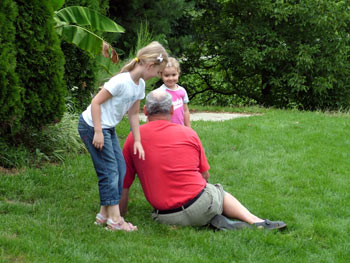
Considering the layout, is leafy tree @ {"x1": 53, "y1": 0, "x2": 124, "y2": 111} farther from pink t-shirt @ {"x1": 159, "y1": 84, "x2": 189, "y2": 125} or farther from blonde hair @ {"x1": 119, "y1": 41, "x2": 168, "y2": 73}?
blonde hair @ {"x1": 119, "y1": 41, "x2": 168, "y2": 73}

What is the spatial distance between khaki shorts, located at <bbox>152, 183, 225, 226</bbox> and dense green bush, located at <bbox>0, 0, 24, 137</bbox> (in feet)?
7.41

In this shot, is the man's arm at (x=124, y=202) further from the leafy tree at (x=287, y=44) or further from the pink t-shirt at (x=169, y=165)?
the leafy tree at (x=287, y=44)

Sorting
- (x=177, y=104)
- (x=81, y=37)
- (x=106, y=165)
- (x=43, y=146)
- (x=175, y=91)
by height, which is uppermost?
(x=81, y=37)

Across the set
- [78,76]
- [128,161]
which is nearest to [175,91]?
[128,161]

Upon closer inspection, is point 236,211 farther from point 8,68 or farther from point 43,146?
point 43,146

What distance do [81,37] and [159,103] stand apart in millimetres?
3162

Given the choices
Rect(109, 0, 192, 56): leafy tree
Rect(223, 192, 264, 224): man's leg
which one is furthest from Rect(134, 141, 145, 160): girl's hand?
Rect(109, 0, 192, 56): leafy tree

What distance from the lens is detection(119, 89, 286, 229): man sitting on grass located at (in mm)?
4457

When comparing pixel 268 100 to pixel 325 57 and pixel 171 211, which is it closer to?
pixel 325 57

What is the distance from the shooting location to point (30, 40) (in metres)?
6.02

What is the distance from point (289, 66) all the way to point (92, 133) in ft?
37.5

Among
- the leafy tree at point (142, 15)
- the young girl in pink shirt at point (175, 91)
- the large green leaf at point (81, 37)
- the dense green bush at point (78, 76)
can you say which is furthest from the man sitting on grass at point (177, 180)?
the leafy tree at point (142, 15)

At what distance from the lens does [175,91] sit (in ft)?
18.7

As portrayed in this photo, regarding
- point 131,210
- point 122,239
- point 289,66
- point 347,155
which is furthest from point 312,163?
point 289,66
